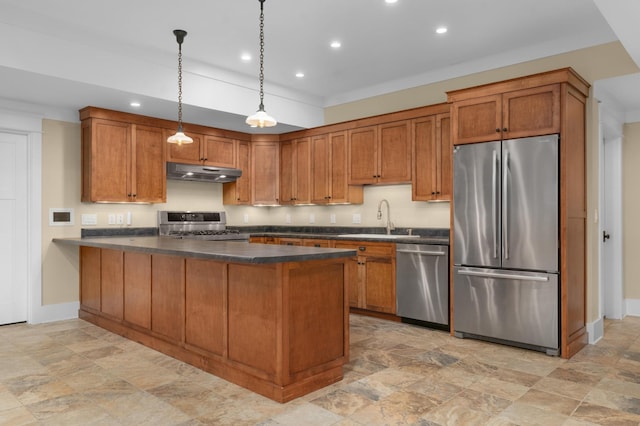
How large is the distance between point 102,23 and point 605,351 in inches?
211

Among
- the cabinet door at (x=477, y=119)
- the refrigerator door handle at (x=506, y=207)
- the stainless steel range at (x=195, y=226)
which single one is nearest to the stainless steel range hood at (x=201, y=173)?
the stainless steel range at (x=195, y=226)

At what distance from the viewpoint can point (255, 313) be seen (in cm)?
297

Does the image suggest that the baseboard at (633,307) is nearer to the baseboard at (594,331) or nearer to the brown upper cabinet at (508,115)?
the baseboard at (594,331)

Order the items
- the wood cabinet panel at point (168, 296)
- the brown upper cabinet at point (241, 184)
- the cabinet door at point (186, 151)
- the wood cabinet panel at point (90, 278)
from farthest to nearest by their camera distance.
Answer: the brown upper cabinet at point (241, 184) → the cabinet door at point (186, 151) → the wood cabinet panel at point (90, 278) → the wood cabinet panel at point (168, 296)

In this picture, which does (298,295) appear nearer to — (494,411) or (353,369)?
(353,369)

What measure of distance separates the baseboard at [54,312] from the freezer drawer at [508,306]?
436cm

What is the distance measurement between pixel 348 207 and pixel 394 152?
1.25 m

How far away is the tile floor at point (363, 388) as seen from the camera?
2646mm

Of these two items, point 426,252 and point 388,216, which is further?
point 388,216

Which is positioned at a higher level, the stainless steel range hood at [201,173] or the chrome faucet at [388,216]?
the stainless steel range hood at [201,173]

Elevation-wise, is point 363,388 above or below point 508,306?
below

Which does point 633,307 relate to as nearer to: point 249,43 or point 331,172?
point 331,172

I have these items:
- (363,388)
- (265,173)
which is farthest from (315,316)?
(265,173)

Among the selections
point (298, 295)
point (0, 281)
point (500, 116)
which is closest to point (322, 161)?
point (500, 116)
